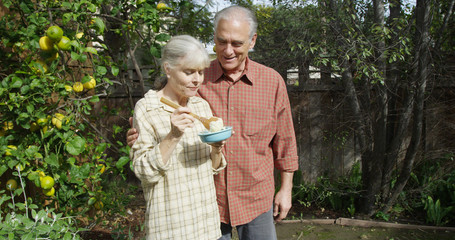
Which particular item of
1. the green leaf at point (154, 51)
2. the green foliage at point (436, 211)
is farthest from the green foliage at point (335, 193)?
the green leaf at point (154, 51)

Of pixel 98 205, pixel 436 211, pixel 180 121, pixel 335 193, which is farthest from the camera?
pixel 335 193

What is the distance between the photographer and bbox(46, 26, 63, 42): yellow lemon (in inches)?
66.4

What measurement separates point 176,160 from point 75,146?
720 millimetres

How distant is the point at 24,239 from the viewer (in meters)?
1.22

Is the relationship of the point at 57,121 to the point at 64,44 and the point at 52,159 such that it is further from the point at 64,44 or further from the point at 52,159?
the point at 64,44

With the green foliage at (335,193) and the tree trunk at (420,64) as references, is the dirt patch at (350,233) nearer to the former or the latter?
the green foliage at (335,193)

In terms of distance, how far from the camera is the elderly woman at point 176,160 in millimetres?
1332

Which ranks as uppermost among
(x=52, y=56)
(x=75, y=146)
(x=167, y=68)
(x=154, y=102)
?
(x=52, y=56)

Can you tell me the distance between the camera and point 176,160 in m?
1.39

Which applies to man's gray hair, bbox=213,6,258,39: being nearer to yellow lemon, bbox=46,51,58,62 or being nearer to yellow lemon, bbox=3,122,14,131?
yellow lemon, bbox=46,51,58,62

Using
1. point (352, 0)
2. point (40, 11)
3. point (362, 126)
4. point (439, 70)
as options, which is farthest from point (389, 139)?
point (40, 11)

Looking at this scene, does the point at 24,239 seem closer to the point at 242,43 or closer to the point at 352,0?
the point at 242,43

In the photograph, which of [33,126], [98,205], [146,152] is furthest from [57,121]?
[146,152]

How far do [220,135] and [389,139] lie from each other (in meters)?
2.93
